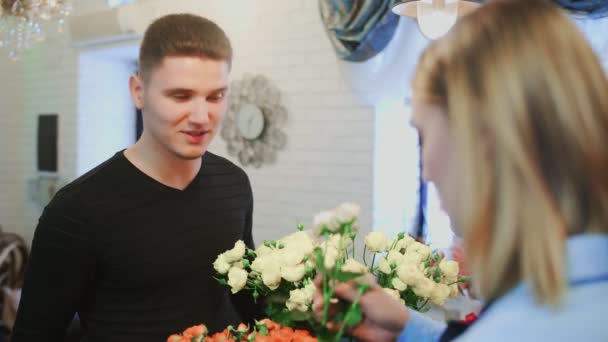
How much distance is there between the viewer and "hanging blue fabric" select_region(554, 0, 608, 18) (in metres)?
2.52

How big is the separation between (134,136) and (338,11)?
3.25 meters

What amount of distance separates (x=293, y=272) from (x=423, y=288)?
0.27 meters

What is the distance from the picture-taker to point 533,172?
0.60 metres

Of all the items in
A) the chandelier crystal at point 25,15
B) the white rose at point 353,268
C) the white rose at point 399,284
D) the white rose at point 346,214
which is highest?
the chandelier crystal at point 25,15

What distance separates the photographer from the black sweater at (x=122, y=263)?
137cm

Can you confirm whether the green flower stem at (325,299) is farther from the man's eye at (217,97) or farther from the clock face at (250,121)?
the clock face at (250,121)

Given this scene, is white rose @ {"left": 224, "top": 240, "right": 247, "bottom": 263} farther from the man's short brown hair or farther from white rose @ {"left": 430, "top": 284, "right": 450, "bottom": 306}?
the man's short brown hair

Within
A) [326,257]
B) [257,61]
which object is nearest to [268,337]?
[326,257]

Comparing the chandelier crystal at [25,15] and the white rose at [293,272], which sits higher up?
the chandelier crystal at [25,15]

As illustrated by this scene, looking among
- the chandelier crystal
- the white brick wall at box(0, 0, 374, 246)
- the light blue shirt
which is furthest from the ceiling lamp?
the chandelier crystal

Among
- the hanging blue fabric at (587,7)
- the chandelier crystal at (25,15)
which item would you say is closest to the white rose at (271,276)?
the hanging blue fabric at (587,7)

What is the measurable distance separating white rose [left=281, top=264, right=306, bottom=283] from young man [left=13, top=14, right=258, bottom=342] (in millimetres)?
556

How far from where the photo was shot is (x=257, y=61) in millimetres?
4195

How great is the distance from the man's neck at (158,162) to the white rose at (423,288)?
752 mm
